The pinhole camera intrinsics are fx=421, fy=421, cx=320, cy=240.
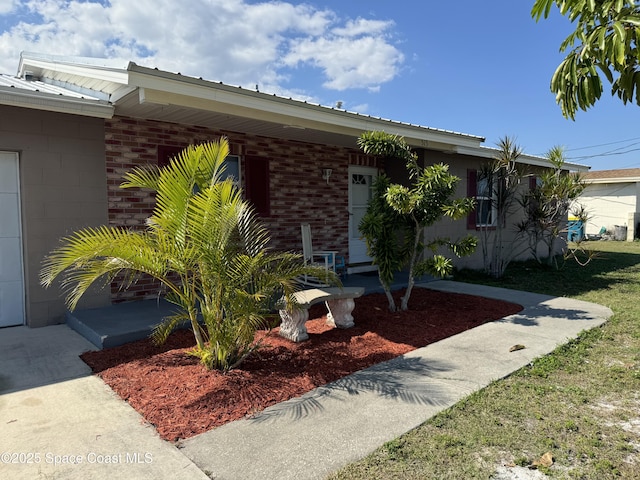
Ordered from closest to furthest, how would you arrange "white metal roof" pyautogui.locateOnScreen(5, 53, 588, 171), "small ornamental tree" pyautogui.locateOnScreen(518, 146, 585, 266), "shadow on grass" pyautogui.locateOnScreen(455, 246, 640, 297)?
1. "white metal roof" pyautogui.locateOnScreen(5, 53, 588, 171)
2. "shadow on grass" pyautogui.locateOnScreen(455, 246, 640, 297)
3. "small ornamental tree" pyautogui.locateOnScreen(518, 146, 585, 266)

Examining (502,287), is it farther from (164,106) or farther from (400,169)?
(164,106)

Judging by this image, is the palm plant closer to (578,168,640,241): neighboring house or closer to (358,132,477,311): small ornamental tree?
(358,132,477,311): small ornamental tree

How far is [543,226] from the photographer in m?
10.6

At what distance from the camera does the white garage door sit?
549 cm

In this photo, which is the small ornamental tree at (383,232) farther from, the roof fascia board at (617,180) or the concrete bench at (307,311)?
the roof fascia board at (617,180)

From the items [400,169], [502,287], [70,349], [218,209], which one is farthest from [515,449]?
[400,169]

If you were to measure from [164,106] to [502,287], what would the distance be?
7184mm

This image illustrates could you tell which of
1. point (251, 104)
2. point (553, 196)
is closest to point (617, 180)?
point (553, 196)

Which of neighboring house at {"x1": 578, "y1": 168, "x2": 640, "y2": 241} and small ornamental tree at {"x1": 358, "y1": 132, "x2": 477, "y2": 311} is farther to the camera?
neighboring house at {"x1": 578, "y1": 168, "x2": 640, "y2": 241}

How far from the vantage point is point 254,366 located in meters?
4.21

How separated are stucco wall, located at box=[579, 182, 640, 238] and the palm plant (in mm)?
23824

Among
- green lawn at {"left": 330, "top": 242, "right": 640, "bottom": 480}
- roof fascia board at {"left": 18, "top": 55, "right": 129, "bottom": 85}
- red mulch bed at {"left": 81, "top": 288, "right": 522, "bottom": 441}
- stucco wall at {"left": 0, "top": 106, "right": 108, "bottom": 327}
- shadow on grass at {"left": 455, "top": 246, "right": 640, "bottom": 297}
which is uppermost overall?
roof fascia board at {"left": 18, "top": 55, "right": 129, "bottom": 85}

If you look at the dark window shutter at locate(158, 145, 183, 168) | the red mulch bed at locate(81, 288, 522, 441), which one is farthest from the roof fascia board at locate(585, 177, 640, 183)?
the dark window shutter at locate(158, 145, 183, 168)

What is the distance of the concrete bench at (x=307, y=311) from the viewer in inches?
196
